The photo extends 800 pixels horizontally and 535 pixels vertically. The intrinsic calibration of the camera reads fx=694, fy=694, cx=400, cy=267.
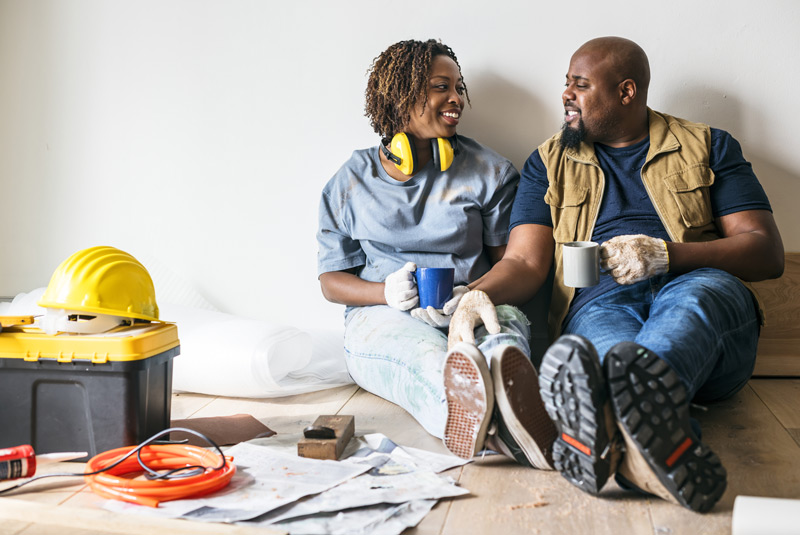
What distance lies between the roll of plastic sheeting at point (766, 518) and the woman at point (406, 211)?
2.75ft

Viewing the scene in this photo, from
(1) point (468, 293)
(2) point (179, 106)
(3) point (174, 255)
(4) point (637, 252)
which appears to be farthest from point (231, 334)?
(4) point (637, 252)

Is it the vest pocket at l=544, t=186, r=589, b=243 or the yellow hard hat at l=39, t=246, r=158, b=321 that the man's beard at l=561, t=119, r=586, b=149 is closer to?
the vest pocket at l=544, t=186, r=589, b=243

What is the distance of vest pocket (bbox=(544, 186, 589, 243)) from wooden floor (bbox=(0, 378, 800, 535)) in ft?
2.08

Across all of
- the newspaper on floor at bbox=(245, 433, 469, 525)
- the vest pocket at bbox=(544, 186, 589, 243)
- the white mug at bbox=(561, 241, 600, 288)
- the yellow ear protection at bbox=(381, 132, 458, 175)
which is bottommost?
the newspaper on floor at bbox=(245, 433, 469, 525)

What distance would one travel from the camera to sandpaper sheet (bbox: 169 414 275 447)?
1.73 meters

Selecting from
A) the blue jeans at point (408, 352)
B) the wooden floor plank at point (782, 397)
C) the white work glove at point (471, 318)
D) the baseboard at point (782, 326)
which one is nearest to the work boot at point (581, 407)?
the blue jeans at point (408, 352)

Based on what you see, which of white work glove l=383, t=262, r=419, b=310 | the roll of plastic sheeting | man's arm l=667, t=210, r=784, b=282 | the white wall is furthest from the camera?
the white wall

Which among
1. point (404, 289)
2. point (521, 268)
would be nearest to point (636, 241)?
point (521, 268)

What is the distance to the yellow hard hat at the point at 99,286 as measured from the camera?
1.53m

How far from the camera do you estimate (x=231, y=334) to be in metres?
2.26

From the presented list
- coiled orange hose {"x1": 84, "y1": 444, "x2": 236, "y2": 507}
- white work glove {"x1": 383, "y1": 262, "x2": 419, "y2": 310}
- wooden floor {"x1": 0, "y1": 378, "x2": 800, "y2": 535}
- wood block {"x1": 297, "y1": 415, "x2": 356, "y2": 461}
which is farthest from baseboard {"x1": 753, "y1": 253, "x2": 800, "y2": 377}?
coiled orange hose {"x1": 84, "y1": 444, "x2": 236, "y2": 507}

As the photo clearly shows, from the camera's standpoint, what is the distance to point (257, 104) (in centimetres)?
262

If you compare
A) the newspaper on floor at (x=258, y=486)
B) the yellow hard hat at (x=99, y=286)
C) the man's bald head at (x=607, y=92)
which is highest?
the man's bald head at (x=607, y=92)

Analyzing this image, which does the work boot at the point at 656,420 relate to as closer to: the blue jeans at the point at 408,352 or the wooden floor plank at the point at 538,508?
the wooden floor plank at the point at 538,508
